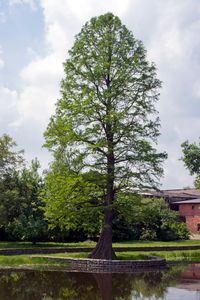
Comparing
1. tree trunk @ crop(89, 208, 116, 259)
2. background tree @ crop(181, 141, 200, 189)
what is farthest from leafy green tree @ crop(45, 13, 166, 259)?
background tree @ crop(181, 141, 200, 189)

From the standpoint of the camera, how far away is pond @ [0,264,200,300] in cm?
1827

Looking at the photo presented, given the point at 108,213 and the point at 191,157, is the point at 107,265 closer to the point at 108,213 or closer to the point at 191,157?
the point at 108,213

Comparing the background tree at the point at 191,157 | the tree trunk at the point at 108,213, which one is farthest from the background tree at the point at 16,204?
the background tree at the point at 191,157

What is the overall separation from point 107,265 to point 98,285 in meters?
7.33

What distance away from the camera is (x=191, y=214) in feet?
238

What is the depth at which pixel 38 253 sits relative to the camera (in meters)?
33.0

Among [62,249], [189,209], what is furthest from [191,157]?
[62,249]

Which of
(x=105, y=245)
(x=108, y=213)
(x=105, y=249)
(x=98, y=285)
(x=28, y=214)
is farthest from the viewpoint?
(x=28, y=214)

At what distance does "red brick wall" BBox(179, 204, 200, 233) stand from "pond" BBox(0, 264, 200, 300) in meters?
45.5

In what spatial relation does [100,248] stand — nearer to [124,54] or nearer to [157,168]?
[157,168]

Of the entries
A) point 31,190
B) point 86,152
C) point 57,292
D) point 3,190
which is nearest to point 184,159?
point 31,190

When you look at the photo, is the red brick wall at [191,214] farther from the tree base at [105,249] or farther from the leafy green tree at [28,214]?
the tree base at [105,249]

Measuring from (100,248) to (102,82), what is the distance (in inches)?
403

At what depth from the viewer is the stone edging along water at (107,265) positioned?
27.8 m
